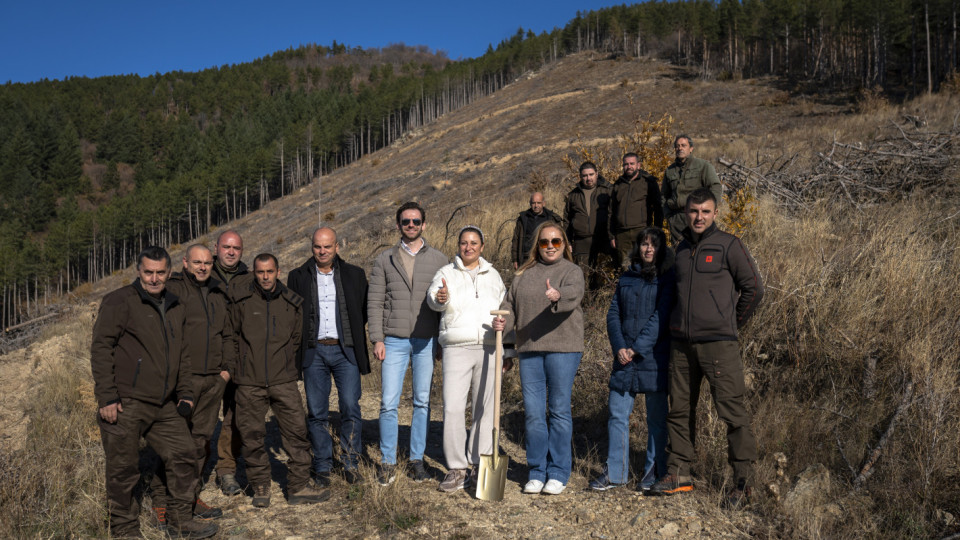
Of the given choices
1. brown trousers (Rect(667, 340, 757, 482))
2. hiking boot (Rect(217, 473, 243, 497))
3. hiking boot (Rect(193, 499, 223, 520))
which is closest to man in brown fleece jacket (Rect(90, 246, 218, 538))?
hiking boot (Rect(193, 499, 223, 520))

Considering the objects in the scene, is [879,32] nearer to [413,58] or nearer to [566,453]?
[566,453]

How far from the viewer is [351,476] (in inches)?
181

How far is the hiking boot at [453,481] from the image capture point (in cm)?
430

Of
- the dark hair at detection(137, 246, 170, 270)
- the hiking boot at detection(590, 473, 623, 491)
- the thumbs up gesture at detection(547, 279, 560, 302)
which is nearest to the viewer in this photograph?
the dark hair at detection(137, 246, 170, 270)

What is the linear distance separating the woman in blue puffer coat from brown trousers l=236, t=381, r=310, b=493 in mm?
2332

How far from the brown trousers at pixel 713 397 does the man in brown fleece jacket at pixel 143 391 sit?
331cm

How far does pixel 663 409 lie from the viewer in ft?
13.6

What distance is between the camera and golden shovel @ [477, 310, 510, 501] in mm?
4133

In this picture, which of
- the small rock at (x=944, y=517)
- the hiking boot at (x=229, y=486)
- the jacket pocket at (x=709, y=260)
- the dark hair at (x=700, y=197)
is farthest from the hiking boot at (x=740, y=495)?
the hiking boot at (x=229, y=486)

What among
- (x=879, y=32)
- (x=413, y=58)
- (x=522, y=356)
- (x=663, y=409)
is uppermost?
(x=413, y=58)

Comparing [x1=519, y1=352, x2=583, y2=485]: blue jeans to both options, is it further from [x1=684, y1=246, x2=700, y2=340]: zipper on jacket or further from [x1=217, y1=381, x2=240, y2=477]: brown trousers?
[x1=217, y1=381, x2=240, y2=477]: brown trousers

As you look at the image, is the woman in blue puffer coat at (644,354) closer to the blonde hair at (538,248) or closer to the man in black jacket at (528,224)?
the blonde hair at (538,248)

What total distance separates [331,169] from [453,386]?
74.4m

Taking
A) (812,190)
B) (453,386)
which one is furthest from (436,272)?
(812,190)
